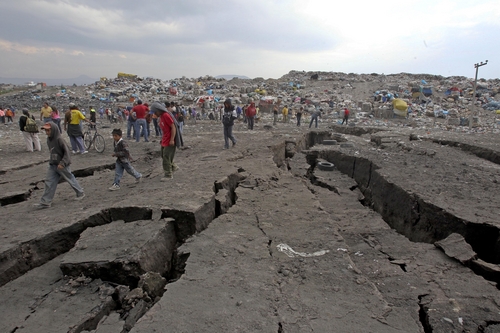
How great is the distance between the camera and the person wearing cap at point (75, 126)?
7746 mm

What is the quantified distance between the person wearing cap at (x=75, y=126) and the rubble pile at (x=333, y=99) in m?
12.8

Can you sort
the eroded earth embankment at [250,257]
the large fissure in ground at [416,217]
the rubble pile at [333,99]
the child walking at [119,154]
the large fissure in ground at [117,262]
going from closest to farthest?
the eroded earth embankment at [250,257] → the large fissure in ground at [117,262] → the large fissure in ground at [416,217] → the child walking at [119,154] → the rubble pile at [333,99]

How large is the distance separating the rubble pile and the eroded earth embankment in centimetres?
1237

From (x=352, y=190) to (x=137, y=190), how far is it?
14.7 feet

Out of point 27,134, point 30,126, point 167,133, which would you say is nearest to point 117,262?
point 167,133

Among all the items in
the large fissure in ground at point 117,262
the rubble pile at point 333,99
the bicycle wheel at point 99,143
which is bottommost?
the large fissure in ground at point 117,262

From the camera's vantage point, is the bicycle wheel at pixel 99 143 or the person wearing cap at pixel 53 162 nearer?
the person wearing cap at pixel 53 162

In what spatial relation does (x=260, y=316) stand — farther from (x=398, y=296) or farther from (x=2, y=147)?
(x=2, y=147)

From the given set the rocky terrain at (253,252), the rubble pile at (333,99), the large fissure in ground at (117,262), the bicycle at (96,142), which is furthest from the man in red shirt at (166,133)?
the rubble pile at (333,99)

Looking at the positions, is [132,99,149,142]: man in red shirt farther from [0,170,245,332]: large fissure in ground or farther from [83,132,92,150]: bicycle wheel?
[0,170,245,332]: large fissure in ground

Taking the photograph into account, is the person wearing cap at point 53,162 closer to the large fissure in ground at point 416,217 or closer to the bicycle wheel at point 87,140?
the bicycle wheel at point 87,140

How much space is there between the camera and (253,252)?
122 inches

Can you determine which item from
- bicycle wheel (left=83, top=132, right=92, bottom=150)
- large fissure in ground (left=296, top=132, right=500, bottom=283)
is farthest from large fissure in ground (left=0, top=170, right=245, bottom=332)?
bicycle wheel (left=83, top=132, right=92, bottom=150)

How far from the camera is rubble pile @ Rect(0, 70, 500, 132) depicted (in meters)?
18.9
